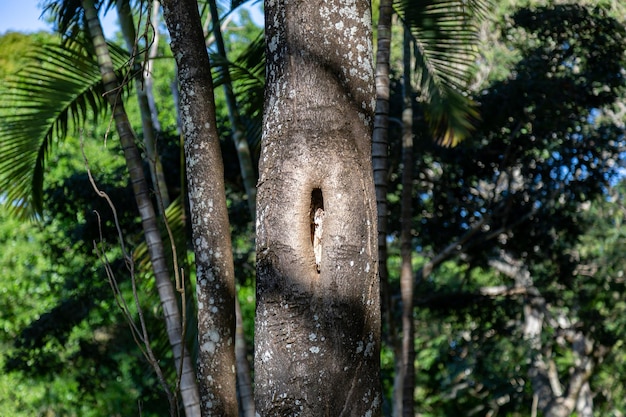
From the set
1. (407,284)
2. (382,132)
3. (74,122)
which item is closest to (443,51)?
(407,284)

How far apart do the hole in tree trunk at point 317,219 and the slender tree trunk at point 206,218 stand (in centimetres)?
97

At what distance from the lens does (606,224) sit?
11.8 meters

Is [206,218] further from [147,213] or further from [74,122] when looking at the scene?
[74,122]

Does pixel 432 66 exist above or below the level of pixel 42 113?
above

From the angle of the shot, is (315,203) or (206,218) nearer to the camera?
(315,203)

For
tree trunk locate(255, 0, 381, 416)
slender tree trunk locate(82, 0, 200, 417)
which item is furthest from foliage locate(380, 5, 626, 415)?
tree trunk locate(255, 0, 381, 416)

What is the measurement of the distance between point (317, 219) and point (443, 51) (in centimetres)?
450

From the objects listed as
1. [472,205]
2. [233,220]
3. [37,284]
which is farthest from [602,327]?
[37,284]

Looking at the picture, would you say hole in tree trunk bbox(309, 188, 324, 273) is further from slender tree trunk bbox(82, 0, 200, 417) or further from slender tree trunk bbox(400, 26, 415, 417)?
slender tree trunk bbox(400, 26, 415, 417)

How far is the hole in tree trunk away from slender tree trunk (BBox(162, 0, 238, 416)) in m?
0.97

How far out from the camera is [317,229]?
2.39m

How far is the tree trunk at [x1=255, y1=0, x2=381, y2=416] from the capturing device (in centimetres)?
227

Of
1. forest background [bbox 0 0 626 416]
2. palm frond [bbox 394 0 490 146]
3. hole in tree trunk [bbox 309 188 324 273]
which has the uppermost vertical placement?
palm frond [bbox 394 0 490 146]

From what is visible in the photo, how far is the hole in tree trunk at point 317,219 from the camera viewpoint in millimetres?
2377
